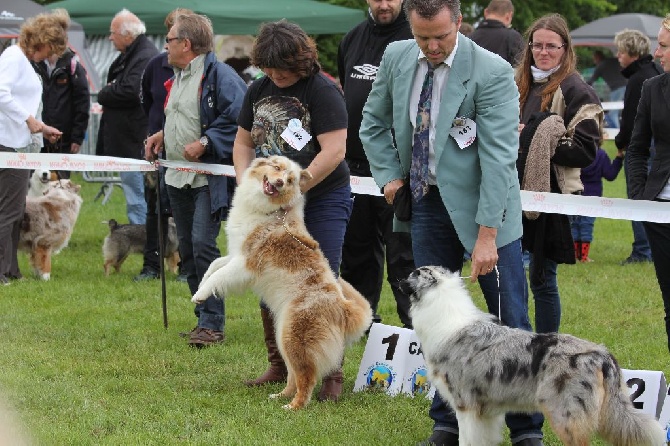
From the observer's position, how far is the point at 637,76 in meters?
10.2

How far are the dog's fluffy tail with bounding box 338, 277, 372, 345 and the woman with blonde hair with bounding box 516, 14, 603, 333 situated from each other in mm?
937

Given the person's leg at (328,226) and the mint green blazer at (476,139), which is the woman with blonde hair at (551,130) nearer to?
the mint green blazer at (476,139)

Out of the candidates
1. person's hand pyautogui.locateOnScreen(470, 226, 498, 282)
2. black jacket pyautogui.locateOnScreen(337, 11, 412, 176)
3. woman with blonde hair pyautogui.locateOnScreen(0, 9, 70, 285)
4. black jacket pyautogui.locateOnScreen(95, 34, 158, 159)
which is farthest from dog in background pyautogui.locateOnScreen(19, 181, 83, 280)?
person's hand pyautogui.locateOnScreen(470, 226, 498, 282)

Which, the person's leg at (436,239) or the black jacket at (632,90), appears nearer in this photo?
the person's leg at (436,239)

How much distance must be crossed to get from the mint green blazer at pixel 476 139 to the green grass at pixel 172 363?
1.22 metres

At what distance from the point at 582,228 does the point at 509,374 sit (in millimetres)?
7016

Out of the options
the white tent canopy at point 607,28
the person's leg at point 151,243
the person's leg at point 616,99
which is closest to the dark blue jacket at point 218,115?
the person's leg at point 151,243

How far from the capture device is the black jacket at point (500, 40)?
9.05 meters

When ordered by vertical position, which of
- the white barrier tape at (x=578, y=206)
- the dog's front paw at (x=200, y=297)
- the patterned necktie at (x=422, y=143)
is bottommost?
the dog's front paw at (x=200, y=297)

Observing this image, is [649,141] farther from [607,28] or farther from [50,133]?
[607,28]

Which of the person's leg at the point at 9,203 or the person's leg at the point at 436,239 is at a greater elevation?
the person's leg at the point at 436,239

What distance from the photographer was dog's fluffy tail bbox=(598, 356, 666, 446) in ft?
13.4

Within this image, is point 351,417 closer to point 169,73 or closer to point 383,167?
point 383,167

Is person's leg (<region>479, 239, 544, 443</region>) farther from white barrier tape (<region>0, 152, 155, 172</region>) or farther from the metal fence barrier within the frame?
the metal fence barrier
